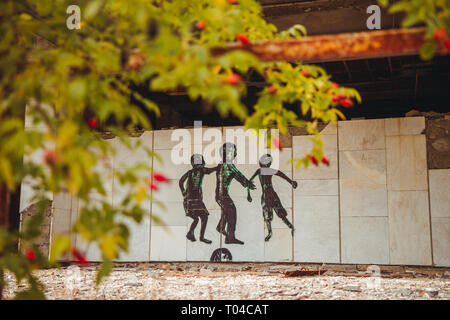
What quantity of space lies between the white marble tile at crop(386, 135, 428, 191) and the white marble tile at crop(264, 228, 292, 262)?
1970mm

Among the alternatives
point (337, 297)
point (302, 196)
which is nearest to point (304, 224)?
point (302, 196)

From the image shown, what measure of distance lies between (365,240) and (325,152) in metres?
1.66

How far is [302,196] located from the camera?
324 inches

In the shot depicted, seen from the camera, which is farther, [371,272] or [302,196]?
[302,196]

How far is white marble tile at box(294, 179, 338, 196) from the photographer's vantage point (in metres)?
8.13

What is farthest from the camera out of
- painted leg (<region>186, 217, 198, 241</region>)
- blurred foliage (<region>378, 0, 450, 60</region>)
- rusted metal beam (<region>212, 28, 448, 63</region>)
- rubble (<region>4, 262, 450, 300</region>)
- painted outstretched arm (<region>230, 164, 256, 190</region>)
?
painted leg (<region>186, 217, 198, 241</region>)

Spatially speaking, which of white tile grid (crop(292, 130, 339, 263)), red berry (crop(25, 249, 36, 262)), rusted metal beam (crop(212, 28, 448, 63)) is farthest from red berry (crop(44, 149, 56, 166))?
white tile grid (crop(292, 130, 339, 263))

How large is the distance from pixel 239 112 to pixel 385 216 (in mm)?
6636

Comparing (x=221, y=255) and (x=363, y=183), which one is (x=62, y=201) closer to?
(x=221, y=255)

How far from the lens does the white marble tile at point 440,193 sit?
7629 millimetres

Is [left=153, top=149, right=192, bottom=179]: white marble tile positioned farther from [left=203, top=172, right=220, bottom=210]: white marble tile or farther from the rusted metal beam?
the rusted metal beam

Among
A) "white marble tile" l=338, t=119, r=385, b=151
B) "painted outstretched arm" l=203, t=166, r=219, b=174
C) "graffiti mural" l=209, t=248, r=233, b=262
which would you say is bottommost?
"graffiti mural" l=209, t=248, r=233, b=262
